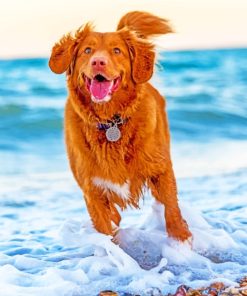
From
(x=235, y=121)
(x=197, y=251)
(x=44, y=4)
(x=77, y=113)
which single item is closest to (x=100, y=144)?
(x=77, y=113)

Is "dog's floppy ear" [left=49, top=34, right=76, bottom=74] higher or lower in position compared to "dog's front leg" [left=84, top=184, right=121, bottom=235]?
higher

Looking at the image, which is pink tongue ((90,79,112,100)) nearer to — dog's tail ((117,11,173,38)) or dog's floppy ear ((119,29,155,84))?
dog's floppy ear ((119,29,155,84))

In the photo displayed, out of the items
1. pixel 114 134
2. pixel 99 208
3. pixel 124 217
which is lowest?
pixel 124 217

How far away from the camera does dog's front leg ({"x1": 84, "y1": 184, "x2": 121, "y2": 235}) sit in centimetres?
264

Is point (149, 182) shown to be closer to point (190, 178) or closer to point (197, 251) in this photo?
point (197, 251)

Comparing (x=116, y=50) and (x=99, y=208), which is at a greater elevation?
(x=116, y=50)

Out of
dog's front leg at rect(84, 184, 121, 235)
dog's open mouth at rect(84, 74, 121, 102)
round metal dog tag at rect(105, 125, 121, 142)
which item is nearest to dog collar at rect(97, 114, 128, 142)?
round metal dog tag at rect(105, 125, 121, 142)

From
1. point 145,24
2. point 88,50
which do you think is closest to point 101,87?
point 88,50

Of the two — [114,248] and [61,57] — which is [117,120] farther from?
[114,248]

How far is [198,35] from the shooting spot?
155 inches

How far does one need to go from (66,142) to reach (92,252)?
37cm

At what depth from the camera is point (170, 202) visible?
106 inches

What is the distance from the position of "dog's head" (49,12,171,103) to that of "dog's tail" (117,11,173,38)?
0.51 ft

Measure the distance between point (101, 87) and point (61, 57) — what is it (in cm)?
15
